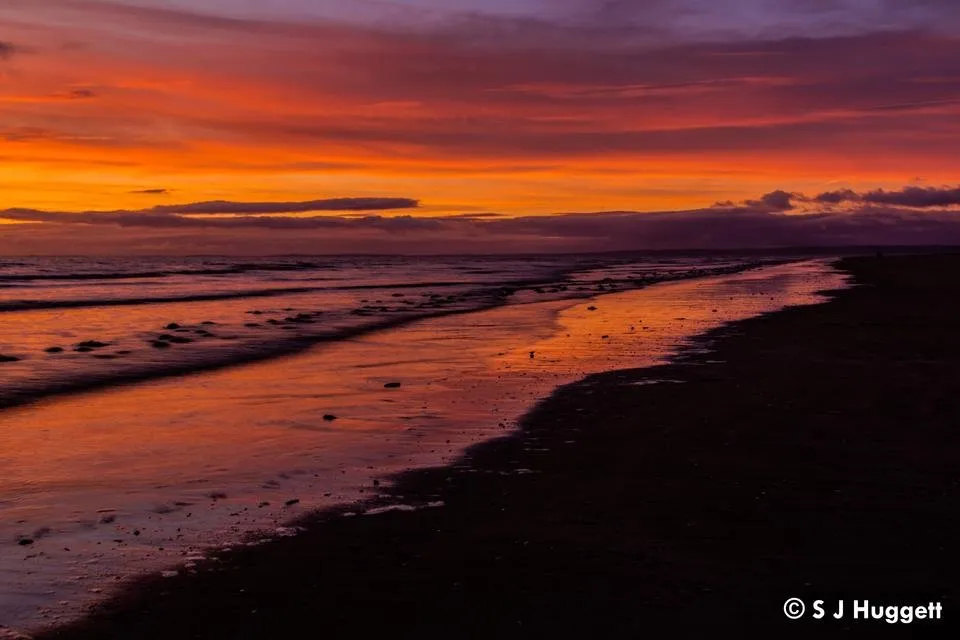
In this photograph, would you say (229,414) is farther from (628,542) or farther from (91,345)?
(91,345)

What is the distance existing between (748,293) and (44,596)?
1876 inches

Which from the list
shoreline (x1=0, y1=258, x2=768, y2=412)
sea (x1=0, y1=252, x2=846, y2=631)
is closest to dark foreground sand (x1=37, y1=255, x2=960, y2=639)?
sea (x1=0, y1=252, x2=846, y2=631)

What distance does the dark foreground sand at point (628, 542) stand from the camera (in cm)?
675

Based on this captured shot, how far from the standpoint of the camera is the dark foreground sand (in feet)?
22.1

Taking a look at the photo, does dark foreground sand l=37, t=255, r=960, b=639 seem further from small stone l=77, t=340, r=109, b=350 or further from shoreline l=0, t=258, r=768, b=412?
small stone l=77, t=340, r=109, b=350

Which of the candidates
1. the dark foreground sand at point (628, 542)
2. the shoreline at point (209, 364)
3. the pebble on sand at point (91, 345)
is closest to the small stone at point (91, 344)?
the pebble on sand at point (91, 345)

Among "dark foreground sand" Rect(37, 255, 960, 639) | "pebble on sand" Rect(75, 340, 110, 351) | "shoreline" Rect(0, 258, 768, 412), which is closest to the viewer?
"dark foreground sand" Rect(37, 255, 960, 639)

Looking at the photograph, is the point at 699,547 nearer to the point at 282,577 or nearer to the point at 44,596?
the point at 282,577

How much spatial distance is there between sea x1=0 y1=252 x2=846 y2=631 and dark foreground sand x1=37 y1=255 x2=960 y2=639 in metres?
0.69

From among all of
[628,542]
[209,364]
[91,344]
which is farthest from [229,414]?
[91,344]

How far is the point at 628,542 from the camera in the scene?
837cm

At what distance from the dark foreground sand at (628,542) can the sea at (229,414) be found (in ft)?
2.27

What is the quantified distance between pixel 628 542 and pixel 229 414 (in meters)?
8.94

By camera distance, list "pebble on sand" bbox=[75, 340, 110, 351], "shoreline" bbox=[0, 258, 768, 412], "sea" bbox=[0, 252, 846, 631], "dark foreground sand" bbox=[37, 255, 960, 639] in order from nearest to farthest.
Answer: "dark foreground sand" bbox=[37, 255, 960, 639]
"sea" bbox=[0, 252, 846, 631]
"shoreline" bbox=[0, 258, 768, 412]
"pebble on sand" bbox=[75, 340, 110, 351]
